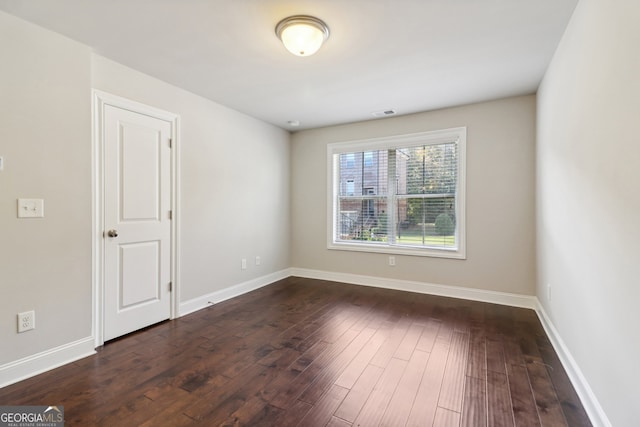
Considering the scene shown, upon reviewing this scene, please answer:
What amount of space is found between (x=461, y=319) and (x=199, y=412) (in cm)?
267

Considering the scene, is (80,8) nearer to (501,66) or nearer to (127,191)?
(127,191)

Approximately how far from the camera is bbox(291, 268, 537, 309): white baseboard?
3.55m

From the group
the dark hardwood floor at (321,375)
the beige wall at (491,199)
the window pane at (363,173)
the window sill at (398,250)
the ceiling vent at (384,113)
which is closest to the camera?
the dark hardwood floor at (321,375)

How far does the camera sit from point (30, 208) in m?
2.11

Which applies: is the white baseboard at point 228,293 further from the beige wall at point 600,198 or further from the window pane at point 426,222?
the beige wall at point 600,198

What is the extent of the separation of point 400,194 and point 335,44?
252cm

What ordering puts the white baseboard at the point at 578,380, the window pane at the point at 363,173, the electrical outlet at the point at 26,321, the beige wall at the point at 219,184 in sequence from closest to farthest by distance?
the white baseboard at the point at 578,380, the electrical outlet at the point at 26,321, the beige wall at the point at 219,184, the window pane at the point at 363,173

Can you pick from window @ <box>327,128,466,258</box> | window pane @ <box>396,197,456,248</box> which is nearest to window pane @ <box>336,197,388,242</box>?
window @ <box>327,128,466,258</box>

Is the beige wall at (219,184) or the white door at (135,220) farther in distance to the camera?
the beige wall at (219,184)

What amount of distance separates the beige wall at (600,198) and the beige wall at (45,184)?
349 centimetres

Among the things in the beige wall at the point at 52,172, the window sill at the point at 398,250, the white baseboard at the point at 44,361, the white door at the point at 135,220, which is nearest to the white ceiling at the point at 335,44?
the beige wall at the point at 52,172

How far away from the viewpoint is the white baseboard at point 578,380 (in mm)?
1601

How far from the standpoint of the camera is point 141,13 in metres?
2.01

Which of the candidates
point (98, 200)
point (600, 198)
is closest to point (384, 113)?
point (600, 198)
